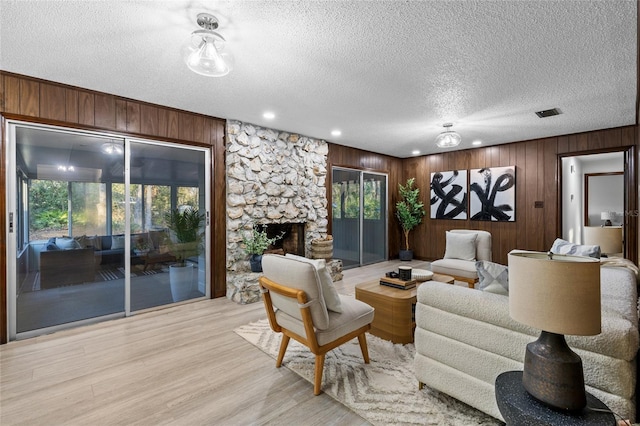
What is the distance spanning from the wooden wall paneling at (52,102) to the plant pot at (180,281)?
6.61 ft

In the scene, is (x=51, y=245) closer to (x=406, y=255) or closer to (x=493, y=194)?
(x=406, y=255)

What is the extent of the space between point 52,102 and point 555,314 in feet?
13.9

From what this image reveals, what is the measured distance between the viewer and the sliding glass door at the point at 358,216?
5898mm

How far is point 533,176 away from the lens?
529 cm

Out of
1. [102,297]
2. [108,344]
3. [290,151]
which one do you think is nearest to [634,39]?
[290,151]

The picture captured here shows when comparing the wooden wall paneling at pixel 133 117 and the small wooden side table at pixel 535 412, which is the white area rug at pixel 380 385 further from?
the wooden wall paneling at pixel 133 117

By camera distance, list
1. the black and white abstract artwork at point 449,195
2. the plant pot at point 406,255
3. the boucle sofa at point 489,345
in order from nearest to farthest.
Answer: the boucle sofa at point 489,345 → the black and white abstract artwork at point 449,195 → the plant pot at point 406,255

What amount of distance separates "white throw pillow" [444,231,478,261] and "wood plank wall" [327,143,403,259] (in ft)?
6.92

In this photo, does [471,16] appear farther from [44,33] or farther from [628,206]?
[628,206]

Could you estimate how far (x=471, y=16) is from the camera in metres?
1.88

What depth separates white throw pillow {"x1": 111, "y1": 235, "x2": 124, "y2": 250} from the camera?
331 centimetres

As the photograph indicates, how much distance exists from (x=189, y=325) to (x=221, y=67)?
8.42ft

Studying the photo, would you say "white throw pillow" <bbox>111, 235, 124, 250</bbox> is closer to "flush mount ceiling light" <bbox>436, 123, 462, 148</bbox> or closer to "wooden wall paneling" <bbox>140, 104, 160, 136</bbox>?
"wooden wall paneling" <bbox>140, 104, 160, 136</bbox>

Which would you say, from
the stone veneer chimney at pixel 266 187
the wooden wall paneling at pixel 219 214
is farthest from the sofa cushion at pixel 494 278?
the wooden wall paneling at pixel 219 214
